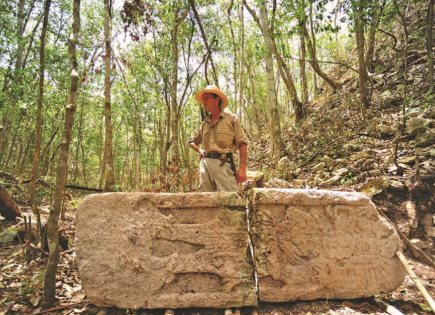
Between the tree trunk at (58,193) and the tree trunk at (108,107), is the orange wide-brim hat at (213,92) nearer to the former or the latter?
the tree trunk at (58,193)

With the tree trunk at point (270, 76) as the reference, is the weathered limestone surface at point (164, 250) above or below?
below

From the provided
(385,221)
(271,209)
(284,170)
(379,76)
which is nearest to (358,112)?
(379,76)

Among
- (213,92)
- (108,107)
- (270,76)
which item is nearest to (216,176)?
(213,92)

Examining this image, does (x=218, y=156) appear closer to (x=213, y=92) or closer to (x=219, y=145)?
(x=219, y=145)

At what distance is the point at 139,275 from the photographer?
2.62 m

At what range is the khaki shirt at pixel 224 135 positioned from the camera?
11.1 feet

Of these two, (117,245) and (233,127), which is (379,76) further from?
(117,245)

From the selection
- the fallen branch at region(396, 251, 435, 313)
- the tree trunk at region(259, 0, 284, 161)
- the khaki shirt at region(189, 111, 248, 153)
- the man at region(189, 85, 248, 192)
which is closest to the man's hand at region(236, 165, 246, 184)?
the man at region(189, 85, 248, 192)

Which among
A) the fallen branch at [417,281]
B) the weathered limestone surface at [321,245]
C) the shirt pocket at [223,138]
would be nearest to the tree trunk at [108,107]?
the shirt pocket at [223,138]

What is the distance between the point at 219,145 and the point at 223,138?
0.31ft

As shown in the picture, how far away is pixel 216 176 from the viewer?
3.35 m

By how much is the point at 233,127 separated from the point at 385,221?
1.81 metres

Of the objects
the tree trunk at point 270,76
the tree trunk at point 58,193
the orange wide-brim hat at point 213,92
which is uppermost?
the tree trunk at point 270,76

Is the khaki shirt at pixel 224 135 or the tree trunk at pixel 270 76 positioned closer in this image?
the khaki shirt at pixel 224 135
